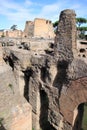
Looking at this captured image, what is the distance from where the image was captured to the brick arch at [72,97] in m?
7.88

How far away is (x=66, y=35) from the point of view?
867cm

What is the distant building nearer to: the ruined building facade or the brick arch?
the ruined building facade

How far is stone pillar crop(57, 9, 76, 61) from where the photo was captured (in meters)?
8.48

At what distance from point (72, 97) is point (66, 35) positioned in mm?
2598

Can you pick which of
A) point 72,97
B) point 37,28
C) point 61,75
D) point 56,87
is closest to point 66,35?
point 61,75

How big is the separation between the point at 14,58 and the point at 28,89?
1.84 m

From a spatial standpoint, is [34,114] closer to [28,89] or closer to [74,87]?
[28,89]

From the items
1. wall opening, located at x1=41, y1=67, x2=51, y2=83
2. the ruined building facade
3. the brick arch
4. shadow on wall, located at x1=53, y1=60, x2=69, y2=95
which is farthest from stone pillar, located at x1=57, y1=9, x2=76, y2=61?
the ruined building facade

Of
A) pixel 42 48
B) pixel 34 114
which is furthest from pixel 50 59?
pixel 42 48

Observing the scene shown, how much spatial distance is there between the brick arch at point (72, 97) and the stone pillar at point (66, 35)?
47.2 inches

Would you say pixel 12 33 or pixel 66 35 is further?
pixel 12 33

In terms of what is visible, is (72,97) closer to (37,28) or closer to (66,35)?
(66,35)

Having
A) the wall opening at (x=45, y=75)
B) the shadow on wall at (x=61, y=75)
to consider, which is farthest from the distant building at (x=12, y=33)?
the shadow on wall at (x=61, y=75)

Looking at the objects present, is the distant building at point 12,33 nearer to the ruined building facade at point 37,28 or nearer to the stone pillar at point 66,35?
the ruined building facade at point 37,28
